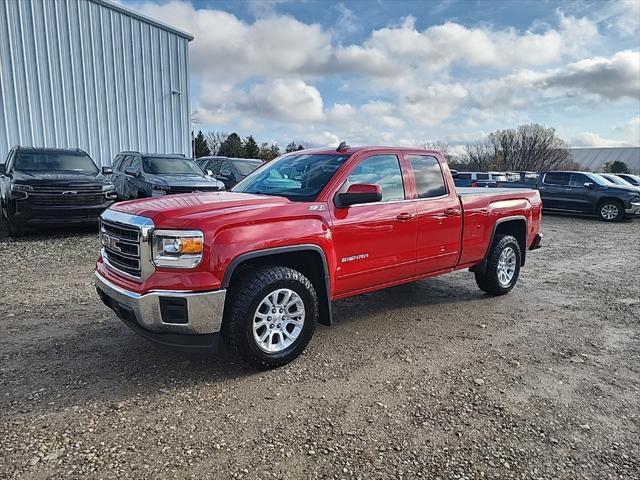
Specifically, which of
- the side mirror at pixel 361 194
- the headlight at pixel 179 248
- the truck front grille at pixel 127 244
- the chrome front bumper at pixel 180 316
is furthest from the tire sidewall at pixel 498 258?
the truck front grille at pixel 127 244

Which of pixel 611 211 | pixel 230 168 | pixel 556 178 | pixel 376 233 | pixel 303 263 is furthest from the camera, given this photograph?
pixel 556 178

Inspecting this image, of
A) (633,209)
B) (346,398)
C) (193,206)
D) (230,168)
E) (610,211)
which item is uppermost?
(230,168)

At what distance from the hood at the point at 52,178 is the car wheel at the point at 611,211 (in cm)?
1578

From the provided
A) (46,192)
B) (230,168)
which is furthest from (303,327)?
(230,168)

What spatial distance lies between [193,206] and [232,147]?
53.0 meters

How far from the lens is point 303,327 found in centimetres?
379

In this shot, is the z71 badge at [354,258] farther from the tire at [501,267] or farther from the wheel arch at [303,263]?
the tire at [501,267]

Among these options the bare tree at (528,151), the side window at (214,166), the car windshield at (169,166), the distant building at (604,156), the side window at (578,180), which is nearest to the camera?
the car windshield at (169,166)

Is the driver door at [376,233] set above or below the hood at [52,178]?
below

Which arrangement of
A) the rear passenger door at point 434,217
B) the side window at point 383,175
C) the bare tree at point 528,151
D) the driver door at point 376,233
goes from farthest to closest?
the bare tree at point 528,151
the rear passenger door at point 434,217
the side window at point 383,175
the driver door at point 376,233

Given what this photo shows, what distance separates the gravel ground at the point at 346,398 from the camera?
258cm

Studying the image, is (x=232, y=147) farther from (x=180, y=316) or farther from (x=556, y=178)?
(x=180, y=316)

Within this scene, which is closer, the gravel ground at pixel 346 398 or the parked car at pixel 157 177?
the gravel ground at pixel 346 398

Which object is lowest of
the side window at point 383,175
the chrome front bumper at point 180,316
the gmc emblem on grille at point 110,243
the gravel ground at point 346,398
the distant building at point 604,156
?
the gravel ground at point 346,398
